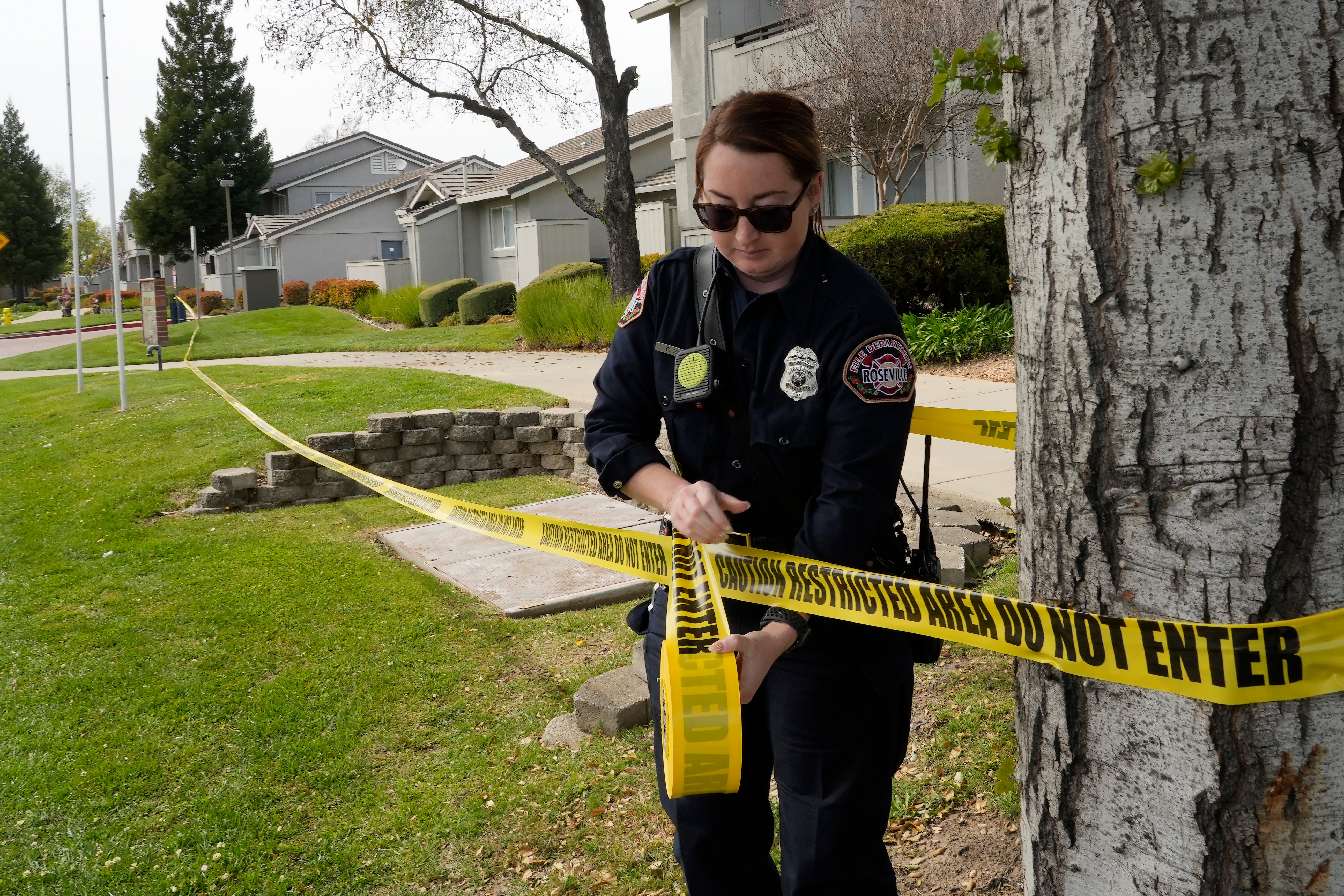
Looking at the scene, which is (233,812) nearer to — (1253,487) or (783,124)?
(783,124)

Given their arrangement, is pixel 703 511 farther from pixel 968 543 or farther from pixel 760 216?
pixel 968 543

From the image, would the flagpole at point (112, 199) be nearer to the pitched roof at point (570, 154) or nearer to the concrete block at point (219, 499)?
the concrete block at point (219, 499)

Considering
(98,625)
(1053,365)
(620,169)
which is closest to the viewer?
(1053,365)

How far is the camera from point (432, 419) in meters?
9.73

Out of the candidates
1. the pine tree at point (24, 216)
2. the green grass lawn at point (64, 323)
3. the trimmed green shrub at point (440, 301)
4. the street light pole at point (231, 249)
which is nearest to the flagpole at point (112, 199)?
the trimmed green shrub at point (440, 301)

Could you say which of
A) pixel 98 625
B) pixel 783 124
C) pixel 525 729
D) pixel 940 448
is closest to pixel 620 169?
pixel 940 448

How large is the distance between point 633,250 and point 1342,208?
1789cm

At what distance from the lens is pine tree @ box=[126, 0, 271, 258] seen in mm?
54531

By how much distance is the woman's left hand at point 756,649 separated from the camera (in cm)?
186

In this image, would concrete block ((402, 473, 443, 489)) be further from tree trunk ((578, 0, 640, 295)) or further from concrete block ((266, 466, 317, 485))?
tree trunk ((578, 0, 640, 295))

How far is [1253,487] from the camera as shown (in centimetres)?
141

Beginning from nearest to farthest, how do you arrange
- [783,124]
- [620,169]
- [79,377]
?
1. [783,124]
2. [79,377]
3. [620,169]

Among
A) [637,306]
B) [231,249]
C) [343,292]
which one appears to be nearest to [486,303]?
[343,292]

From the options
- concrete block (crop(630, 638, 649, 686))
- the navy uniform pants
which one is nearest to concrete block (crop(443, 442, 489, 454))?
concrete block (crop(630, 638, 649, 686))
